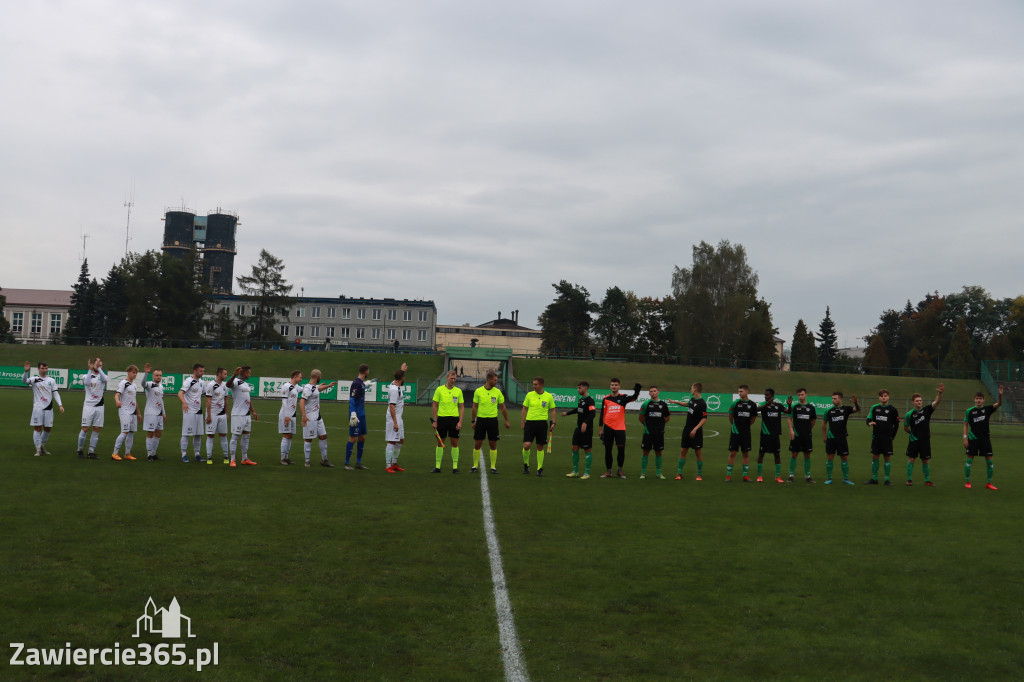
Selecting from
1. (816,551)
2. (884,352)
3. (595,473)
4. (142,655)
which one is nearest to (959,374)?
(884,352)

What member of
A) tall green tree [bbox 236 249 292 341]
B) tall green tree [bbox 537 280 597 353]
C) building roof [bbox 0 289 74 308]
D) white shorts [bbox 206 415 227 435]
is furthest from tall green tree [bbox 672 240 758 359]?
building roof [bbox 0 289 74 308]

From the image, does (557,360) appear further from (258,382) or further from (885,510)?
(885,510)

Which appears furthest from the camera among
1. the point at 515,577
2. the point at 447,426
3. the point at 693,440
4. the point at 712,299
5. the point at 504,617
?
the point at 712,299

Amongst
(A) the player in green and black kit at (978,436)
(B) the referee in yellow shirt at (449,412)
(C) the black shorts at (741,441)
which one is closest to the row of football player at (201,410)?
(B) the referee in yellow shirt at (449,412)

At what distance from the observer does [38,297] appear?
5635 inches

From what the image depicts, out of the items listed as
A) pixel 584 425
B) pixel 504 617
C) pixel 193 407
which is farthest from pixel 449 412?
pixel 504 617

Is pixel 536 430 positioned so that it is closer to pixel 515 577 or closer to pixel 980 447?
pixel 515 577

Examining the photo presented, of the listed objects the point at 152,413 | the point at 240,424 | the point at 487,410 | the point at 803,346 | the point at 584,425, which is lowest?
the point at 240,424

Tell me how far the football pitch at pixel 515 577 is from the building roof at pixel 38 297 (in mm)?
146099

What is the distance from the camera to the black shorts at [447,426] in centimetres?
1566

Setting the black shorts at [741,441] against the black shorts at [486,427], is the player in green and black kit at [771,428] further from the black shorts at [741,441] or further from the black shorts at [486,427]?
the black shorts at [486,427]

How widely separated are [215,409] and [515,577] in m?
11.0

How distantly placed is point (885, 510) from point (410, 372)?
54.4m

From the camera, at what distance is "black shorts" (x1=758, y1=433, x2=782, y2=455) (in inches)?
641
